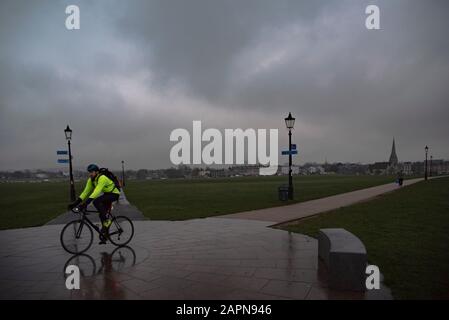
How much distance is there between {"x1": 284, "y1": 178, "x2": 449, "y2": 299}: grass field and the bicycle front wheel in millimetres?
5897

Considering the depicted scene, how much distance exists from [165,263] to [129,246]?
190 centimetres

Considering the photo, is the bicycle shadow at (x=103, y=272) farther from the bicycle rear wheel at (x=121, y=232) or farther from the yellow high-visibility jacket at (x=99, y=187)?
the yellow high-visibility jacket at (x=99, y=187)

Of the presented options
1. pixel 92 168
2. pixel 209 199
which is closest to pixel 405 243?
pixel 92 168

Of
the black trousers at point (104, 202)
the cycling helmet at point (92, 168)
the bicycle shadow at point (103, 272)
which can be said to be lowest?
the bicycle shadow at point (103, 272)

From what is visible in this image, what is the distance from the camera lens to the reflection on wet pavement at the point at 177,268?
4305 mm

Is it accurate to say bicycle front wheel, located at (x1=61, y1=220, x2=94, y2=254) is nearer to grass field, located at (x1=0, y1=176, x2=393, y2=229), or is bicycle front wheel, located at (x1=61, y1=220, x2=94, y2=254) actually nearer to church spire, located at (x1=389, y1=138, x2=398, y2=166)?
grass field, located at (x1=0, y1=176, x2=393, y2=229)

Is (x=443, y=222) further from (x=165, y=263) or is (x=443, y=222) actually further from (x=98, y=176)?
(x=98, y=176)

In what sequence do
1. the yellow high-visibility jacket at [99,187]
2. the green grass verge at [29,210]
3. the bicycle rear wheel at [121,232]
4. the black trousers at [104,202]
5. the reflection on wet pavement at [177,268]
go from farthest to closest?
the green grass verge at [29,210] → the bicycle rear wheel at [121,232] → the black trousers at [104,202] → the yellow high-visibility jacket at [99,187] → the reflection on wet pavement at [177,268]

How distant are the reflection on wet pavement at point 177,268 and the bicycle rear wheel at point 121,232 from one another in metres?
0.21

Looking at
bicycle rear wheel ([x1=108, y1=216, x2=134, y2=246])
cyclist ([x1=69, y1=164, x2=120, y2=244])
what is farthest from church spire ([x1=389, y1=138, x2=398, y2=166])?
cyclist ([x1=69, y1=164, x2=120, y2=244])

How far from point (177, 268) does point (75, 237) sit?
9.94 ft

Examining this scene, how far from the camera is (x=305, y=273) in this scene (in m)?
5.04

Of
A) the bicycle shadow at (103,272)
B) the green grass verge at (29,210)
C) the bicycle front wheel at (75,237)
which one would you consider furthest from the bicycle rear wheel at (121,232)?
the green grass verge at (29,210)

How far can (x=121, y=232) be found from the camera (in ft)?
23.3
